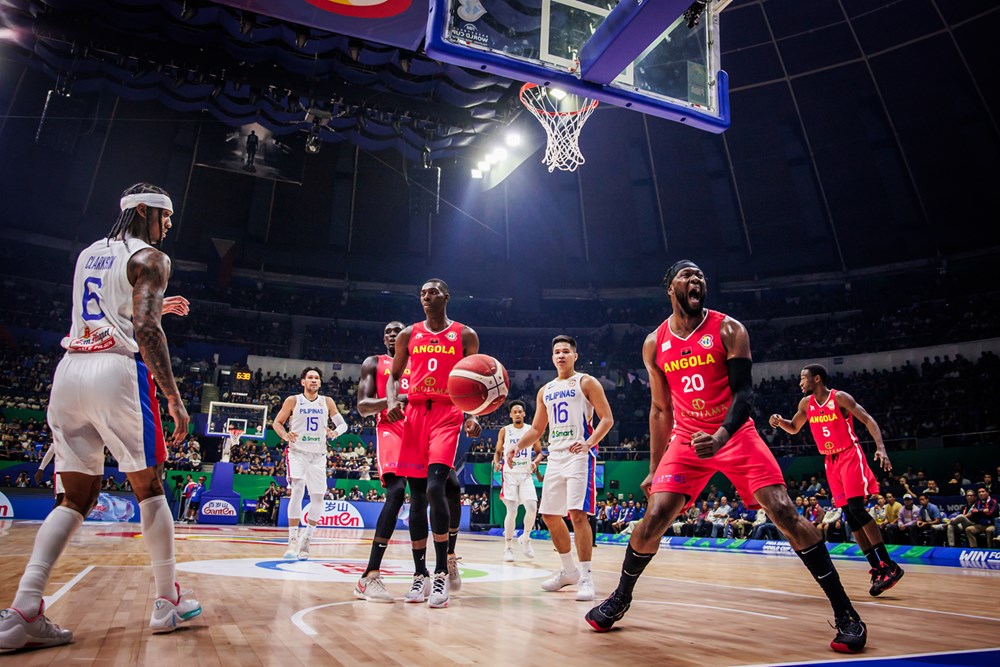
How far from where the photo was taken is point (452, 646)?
3160mm

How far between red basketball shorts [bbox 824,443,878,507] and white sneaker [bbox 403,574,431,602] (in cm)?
471

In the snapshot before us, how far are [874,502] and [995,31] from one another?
1328cm

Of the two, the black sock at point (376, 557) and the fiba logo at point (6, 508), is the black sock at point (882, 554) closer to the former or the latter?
the black sock at point (376, 557)

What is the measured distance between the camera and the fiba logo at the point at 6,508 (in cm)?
1688

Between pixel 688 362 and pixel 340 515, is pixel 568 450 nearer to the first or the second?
pixel 688 362

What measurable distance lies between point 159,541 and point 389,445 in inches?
89.0

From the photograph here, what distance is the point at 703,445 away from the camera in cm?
356

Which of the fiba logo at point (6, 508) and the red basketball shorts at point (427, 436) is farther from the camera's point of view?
the fiba logo at point (6, 508)

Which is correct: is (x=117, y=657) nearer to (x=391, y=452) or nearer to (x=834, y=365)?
(x=391, y=452)

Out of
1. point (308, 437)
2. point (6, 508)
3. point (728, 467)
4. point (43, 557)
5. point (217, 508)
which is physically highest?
point (308, 437)

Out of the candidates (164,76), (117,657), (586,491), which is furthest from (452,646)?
(164,76)

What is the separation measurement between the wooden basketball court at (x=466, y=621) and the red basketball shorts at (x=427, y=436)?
0.99m

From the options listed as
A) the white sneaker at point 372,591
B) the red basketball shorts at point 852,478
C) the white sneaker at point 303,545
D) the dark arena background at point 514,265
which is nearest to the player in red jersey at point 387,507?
the white sneaker at point 372,591

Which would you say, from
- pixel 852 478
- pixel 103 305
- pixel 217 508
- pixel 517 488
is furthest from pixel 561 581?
pixel 217 508
